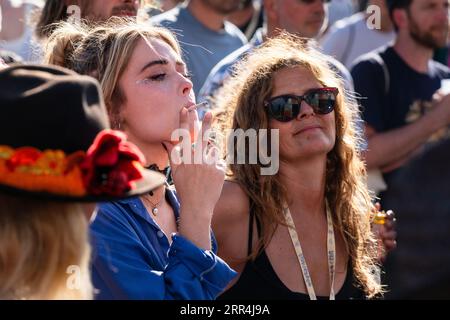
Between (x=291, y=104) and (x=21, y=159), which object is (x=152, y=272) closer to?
(x=21, y=159)

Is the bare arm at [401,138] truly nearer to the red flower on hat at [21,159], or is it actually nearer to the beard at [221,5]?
the beard at [221,5]

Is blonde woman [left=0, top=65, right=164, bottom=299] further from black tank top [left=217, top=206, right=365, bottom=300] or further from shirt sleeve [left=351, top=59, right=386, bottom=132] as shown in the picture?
shirt sleeve [left=351, top=59, right=386, bottom=132]

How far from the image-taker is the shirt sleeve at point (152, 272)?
2.69 metres

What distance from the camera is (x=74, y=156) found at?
2.06 meters

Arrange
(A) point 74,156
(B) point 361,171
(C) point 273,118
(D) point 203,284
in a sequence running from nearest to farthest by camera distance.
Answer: (A) point 74,156 → (D) point 203,284 → (C) point 273,118 → (B) point 361,171

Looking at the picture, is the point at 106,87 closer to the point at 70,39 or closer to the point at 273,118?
the point at 70,39

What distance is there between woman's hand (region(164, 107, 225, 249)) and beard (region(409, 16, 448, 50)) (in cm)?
302

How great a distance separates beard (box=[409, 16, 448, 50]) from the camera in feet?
18.6

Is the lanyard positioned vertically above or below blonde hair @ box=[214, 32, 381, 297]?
below

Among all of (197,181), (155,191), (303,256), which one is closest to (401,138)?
(303,256)

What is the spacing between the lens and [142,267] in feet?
9.14

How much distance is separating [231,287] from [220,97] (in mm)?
1082

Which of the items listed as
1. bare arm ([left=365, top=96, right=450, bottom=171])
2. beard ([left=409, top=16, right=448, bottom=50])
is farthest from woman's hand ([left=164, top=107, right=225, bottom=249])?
beard ([left=409, top=16, right=448, bottom=50])
